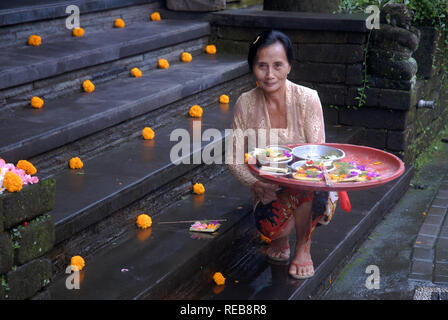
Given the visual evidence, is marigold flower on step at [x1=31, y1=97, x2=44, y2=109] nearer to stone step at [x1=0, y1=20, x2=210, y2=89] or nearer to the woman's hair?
stone step at [x1=0, y1=20, x2=210, y2=89]

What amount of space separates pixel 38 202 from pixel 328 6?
17.1ft

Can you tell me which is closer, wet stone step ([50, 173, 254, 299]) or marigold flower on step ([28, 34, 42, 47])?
wet stone step ([50, 173, 254, 299])

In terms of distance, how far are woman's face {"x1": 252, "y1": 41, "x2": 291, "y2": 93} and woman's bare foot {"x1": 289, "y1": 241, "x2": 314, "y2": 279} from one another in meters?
1.00

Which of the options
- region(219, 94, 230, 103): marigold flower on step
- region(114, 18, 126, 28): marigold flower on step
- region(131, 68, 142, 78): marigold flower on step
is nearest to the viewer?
region(131, 68, 142, 78): marigold flower on step

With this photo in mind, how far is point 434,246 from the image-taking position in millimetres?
5219

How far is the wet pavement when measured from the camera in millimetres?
4504

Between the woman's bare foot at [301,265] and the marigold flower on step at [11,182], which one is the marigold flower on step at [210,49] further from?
the marigold flower on step at [11,182]

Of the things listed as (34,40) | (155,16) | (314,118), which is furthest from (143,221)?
(155,16)

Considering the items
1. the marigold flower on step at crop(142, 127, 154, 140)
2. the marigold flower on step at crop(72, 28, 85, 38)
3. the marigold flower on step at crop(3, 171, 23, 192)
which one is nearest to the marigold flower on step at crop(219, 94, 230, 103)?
the marigold flower on step at crop(142, 127, 154, 140)

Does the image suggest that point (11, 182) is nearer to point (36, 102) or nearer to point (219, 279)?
point (219, 279)

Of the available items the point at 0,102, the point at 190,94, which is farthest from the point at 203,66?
the point at 0,102

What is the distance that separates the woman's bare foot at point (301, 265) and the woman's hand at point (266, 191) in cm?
38

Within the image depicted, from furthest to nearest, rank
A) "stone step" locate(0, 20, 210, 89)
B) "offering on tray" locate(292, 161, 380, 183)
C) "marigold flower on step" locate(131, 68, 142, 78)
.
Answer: "marigold flower on step" locate(131, 68, 142, 78), "stone step" locate(0, 20, 210, 89), "offering on tray" locate(292, 161, 380, 183)
